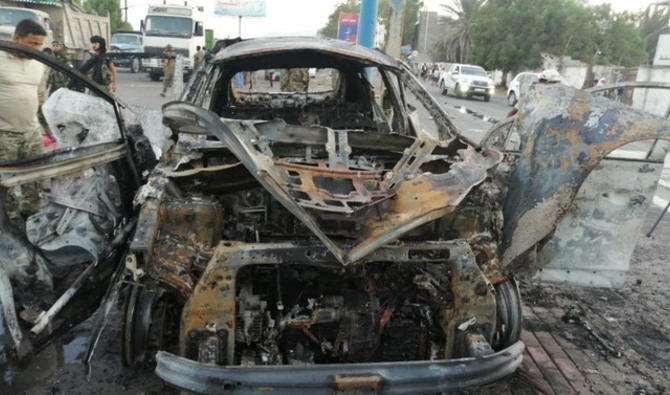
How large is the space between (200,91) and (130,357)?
194 cm

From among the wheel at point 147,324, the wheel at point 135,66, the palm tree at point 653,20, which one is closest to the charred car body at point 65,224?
the wheel at point 147,324

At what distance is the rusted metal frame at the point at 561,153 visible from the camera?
111 inches

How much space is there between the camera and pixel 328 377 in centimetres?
222

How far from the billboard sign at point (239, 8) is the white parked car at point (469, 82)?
1418 cm

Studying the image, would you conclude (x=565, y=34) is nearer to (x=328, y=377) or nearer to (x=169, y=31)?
(x=169, y=31)

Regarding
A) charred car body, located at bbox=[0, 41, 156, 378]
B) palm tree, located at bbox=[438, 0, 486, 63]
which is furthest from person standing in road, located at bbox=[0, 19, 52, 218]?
palm tree, located at bbox=[438, 0, 486, 63]

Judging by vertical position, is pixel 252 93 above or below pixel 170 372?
above

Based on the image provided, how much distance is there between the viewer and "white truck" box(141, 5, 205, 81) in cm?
2275

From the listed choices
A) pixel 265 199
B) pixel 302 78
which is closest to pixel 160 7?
pixel 302 78

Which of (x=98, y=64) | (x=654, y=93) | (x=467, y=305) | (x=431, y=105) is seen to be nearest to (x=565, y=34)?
(x=654, y=93)

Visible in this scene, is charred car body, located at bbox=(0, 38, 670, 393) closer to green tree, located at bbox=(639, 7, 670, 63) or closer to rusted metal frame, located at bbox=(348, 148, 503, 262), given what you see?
rusted metal frame, located at bbox=(348, 148, 503, 262)

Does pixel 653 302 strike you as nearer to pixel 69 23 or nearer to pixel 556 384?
pixel 556 384

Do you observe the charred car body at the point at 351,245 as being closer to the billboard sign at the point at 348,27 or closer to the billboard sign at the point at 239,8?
the billboard sign at the point at 348,27

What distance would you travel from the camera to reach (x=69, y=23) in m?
21.0
